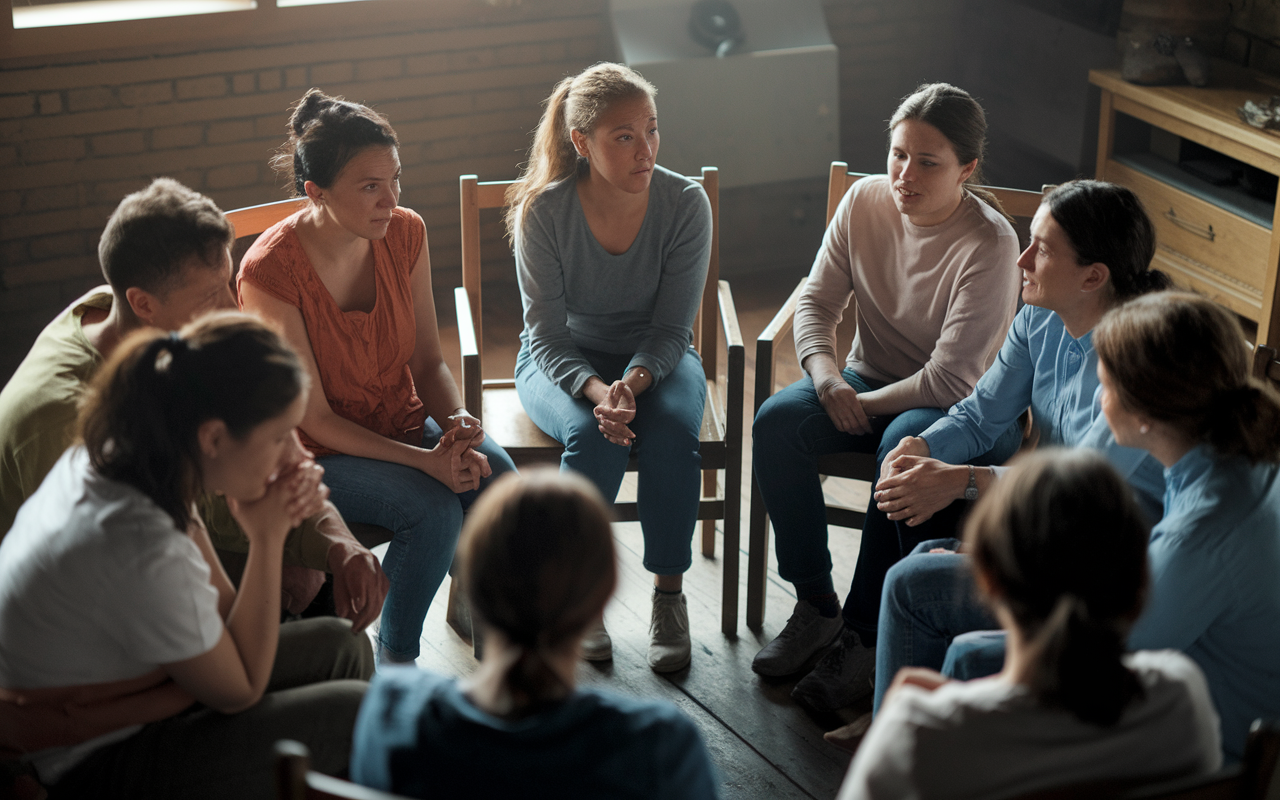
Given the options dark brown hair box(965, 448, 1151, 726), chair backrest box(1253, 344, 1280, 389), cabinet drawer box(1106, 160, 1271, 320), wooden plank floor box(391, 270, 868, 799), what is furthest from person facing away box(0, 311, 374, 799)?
cabinet drawer box(1106, 160, 1271, 320)

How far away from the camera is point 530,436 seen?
240 centimetres

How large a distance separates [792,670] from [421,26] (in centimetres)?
268

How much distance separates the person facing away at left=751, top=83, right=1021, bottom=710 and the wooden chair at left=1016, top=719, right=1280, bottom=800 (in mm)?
1085

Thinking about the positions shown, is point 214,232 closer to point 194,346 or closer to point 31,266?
point 194,346

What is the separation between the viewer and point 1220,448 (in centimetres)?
143

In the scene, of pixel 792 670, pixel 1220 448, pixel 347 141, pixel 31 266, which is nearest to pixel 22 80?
pixel 31 266

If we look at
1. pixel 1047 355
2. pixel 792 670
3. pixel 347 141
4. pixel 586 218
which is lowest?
pixel 792 670

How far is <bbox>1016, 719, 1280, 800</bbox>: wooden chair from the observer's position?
3.27 feet

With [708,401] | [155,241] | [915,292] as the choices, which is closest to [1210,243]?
[915,292]

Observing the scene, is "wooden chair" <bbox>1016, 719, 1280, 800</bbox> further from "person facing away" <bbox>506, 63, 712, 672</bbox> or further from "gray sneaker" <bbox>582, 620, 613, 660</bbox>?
"gray sneaker" <bbox>582, 620, 613, 660</bbox>

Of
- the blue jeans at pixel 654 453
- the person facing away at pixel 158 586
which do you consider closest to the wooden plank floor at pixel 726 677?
the blue jeans at pixel 654 453

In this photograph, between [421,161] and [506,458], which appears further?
[421,161]

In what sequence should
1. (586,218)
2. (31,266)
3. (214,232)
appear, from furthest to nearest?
(31,266) → (586,218) → (214,232)

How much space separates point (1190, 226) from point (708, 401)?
6.57 feet
